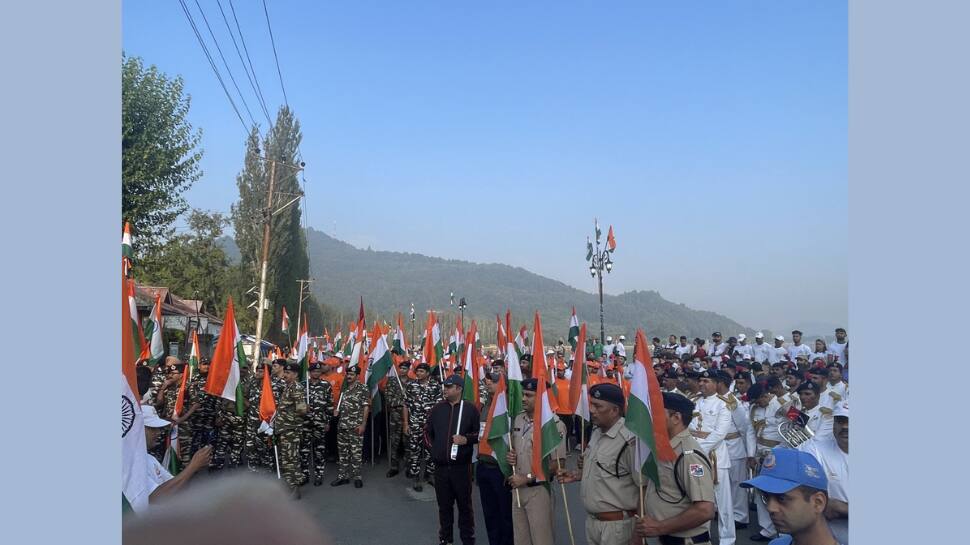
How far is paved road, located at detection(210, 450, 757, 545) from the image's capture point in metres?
7.75

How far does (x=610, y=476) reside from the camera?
4727 millimetres

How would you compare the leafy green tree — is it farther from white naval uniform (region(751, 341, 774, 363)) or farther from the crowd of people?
white naval uniform (region(751, 341, 774, 363))

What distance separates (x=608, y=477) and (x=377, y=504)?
18.5 ft

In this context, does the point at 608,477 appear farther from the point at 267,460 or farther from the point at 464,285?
the point at 464,285

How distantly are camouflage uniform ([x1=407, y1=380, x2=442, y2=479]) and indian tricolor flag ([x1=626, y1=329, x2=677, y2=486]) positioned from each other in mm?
6416

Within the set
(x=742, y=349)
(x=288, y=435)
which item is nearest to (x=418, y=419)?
(x=288, y=435)

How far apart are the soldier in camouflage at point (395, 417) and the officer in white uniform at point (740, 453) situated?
5.61 m

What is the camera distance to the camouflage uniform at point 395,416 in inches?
455

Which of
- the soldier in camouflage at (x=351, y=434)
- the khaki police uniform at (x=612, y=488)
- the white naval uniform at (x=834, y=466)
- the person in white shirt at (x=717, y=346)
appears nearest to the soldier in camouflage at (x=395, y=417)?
the soldier in camouflage at (x=351, y=434)

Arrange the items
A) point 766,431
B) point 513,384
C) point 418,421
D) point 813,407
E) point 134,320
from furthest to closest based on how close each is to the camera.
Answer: point 418,421, point 766,431, point 813,407, point 513,384, point 134,320

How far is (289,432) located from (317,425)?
72 cm

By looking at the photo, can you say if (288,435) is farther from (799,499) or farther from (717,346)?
(717,346)

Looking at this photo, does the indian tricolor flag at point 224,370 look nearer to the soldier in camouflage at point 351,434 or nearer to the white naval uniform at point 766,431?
the soldier in camouflage at point 351,434

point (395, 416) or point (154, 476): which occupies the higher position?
point (154, 476)
